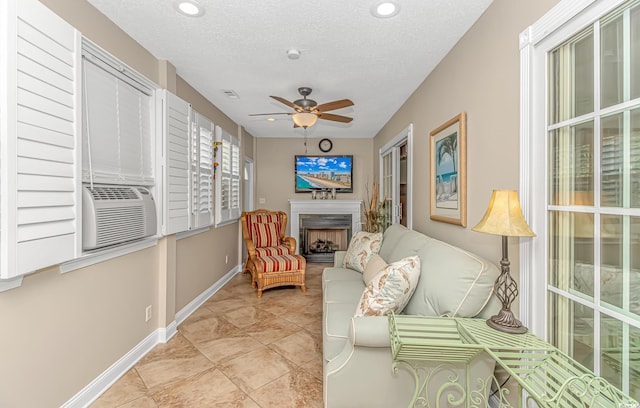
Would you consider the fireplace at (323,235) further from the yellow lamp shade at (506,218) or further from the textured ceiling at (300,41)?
the yellow lamp shade at (506,218)

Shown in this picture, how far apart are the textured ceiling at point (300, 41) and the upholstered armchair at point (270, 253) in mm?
1935

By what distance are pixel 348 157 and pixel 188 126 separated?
11.4ft

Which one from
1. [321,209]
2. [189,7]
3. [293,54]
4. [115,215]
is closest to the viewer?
[189,7]

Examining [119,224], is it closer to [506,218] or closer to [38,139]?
[38,139]

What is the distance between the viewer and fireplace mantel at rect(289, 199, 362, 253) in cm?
575

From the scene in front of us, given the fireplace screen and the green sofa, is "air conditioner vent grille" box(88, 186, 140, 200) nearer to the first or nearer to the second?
the green sofa

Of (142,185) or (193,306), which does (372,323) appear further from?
(193,306)

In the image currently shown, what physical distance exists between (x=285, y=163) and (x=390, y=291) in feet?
15.0

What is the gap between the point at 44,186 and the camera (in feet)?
4.74

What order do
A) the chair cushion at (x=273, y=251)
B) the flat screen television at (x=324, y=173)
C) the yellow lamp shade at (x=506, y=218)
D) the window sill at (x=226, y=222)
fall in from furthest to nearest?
the flat screen television at (x=324, y=173), the chair cushion at (x=273, y=251), the window sill at (x=226, y=222), the yellow lamp shade at (x=506, y=218)

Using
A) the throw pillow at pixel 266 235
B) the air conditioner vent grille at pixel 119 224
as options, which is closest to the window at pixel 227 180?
the throw pillow at pixel 266 235

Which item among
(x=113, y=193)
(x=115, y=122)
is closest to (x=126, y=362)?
(x=113, y=193)

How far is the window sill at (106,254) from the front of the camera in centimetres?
171

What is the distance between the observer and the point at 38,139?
1.41m
